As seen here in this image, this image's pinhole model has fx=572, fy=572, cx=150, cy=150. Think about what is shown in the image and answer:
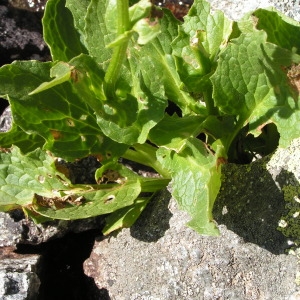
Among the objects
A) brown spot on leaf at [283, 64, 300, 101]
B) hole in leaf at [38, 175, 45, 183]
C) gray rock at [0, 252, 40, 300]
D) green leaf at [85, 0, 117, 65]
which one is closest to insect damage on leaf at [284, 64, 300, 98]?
brown spot on leaf at [283, 64, 300, 101]

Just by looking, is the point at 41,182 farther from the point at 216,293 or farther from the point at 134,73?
the point at 216,293

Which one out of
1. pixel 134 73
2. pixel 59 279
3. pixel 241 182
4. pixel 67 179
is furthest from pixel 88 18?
pixel 59 279

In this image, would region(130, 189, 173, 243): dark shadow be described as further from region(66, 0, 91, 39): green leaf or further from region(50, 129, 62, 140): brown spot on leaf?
region(66, 0, 91, 39): green leaf

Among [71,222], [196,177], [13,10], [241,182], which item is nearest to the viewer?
[196,177]

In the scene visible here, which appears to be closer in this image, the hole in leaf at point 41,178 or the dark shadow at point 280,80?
the dark shadow at point 280,80

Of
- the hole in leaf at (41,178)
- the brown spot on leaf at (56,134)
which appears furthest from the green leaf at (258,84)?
the hole in leaf at (41,178)

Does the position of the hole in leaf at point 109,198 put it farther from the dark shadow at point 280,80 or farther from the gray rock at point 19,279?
the dark shadow at point 280,80

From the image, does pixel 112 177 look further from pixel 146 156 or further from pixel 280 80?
pixel 280 80
